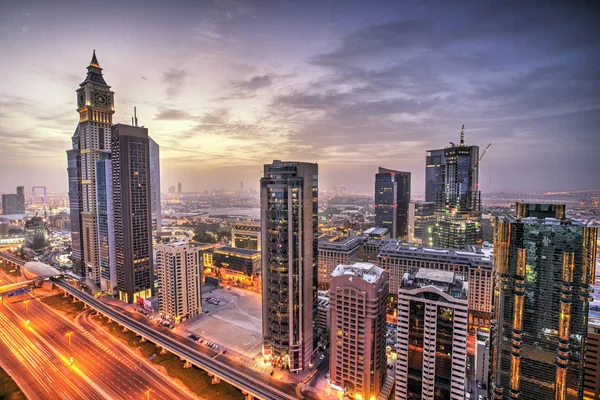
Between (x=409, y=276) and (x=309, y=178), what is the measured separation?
1211 inches

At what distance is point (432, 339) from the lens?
49.4 meters

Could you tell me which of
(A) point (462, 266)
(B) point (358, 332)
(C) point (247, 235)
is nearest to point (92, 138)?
(C) point (247, 235)

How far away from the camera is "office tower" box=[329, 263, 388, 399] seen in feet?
177

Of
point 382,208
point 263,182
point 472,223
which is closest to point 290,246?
point 263,182

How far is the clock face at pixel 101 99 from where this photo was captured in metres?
116

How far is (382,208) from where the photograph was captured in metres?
186

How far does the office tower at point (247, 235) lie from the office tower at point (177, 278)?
56.6 meters

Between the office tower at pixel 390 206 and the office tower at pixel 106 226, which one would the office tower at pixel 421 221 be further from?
the office tower at pixel 106 226

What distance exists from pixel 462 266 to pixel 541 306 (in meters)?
46.8

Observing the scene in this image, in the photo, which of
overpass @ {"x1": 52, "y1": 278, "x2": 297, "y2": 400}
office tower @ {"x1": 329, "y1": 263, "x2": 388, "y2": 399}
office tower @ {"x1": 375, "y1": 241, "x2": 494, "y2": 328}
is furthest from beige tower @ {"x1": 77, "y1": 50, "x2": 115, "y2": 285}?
office tower @ {"x1": 375, "y1": 241, "x2": 494, "y2": 328}

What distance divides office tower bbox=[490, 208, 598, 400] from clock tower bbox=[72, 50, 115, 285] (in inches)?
5382

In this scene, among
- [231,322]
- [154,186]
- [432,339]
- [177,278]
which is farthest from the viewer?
[154,186]

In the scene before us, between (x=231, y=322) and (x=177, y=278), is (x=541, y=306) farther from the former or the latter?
(x=177, y=278)

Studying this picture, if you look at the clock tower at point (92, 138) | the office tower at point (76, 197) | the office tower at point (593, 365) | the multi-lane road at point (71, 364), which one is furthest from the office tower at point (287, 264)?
the office tower at point (76, 197)
